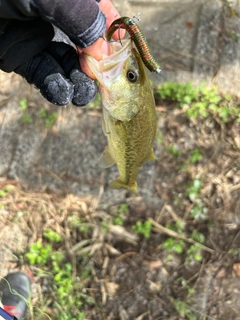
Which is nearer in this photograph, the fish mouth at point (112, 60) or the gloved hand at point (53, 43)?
the gloved hand at point (53, 43)

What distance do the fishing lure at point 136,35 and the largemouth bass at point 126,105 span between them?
3.0 inches

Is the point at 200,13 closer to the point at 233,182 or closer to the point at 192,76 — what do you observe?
the point at 192,76

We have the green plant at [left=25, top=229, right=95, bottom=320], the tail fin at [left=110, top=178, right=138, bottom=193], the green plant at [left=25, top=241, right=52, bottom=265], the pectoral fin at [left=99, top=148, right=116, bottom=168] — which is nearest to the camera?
the pectoral fin at [left=99, top=148, right=116, bottom=168]

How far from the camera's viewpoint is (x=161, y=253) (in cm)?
346

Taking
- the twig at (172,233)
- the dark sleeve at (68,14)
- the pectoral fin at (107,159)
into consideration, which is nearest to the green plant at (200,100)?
the twig at (172,233)

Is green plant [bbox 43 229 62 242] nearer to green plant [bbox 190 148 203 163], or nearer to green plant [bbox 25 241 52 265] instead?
green plant [bbox 25 241 52 265]

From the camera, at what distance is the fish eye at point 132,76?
6.59 ft

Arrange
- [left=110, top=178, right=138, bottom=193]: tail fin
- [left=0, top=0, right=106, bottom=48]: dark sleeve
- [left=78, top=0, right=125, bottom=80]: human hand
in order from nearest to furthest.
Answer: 1. [left=0, top=0, right=106, bottom=48]: dark sleeve
2. [left=78, top=0, right=125, bottom=80]: human hand
3. [left=110, top=178, right=138, bottom=193]: tail fin

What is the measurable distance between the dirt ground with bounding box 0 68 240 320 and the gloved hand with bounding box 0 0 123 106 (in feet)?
4.88

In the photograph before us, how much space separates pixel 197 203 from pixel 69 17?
225 cm

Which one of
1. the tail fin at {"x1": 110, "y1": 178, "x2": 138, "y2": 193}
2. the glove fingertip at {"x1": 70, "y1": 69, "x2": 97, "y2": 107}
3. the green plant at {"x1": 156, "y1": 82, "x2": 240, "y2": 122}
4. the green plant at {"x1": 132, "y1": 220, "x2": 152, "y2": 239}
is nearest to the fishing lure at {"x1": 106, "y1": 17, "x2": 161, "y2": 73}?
the glove fingertip at {"x1": 70, "y1": 69, "x2": 97, "y2": 107}

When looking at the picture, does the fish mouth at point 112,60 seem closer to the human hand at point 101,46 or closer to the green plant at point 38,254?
the human hand at point 101,46

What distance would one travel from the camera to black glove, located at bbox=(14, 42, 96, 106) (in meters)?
2.08

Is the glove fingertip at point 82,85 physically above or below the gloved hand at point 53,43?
below
